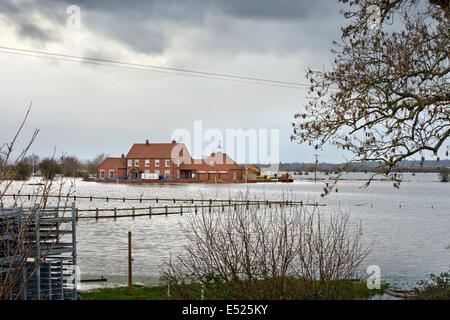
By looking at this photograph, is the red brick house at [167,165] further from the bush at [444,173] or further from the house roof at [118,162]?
the bush at [444,173]

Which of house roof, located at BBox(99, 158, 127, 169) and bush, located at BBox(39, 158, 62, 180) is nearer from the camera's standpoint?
bush, located at BBox(39, 158, 62, 180)

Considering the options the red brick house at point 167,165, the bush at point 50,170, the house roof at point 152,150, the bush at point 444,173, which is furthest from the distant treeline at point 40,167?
the bush at point 444,173

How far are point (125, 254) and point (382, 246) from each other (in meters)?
14.9

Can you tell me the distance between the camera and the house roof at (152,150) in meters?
97.6

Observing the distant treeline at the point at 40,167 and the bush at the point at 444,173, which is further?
the bush at the point at 444,173

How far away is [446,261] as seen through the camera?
868 inches

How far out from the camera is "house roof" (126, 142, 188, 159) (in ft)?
320

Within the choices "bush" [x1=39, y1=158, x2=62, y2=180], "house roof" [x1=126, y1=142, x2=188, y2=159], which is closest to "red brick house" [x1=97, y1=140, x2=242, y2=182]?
"house roof" [x1=126, y1=142, x2=188, y2=159]

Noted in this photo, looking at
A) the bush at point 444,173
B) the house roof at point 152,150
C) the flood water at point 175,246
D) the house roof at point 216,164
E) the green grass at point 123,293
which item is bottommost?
the flood water at point 175,246

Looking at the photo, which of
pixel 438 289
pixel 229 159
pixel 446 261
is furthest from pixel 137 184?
pixel 438 289

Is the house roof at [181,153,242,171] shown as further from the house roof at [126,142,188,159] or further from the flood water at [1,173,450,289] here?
the flood water at [1,173,450,289]
